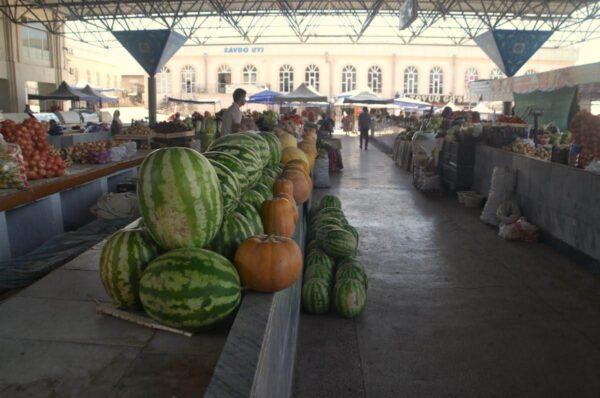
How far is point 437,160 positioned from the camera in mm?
12141

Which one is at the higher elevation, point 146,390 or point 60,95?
point 60,95

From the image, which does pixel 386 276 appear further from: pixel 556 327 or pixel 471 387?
pixel 471 387

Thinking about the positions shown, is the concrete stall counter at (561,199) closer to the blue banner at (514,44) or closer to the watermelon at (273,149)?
the watermelon at (273,149)

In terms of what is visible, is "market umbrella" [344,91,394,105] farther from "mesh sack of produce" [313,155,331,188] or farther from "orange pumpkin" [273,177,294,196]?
"orange pumpkin" [273,177,294,196]

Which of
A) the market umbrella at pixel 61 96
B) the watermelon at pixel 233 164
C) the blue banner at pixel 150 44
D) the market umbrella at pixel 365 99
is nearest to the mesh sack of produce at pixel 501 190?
the watermelon at pixel 233 164

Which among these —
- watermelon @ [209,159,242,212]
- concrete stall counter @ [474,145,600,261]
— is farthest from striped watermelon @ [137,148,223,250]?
concrete stall counter @ [474,145,600,261]

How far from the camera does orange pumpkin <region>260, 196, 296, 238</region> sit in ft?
8.88

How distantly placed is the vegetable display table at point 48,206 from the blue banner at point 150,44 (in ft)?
21.0

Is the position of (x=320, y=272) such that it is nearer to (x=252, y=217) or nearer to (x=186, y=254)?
(x=252, y=217)

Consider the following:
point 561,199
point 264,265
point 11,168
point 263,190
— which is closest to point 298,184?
point 263,190

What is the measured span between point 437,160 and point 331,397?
955 cm

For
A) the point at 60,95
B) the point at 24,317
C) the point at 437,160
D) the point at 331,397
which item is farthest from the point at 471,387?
the point at 60,95

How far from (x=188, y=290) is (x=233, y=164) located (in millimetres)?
1103

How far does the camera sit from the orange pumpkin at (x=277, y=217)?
2.71 metres
